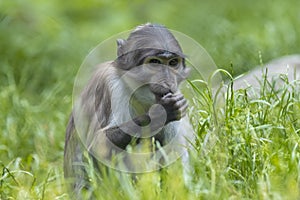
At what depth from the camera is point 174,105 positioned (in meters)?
5.76

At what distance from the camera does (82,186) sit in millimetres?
6195

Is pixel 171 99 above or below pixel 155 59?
below

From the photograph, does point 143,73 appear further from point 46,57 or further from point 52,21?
point 52,21

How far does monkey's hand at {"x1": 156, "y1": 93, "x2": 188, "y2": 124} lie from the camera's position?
18.8ft

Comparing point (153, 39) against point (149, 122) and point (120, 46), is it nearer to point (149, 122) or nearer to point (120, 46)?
point (120, 46)

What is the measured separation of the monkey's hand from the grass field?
180 millimetres

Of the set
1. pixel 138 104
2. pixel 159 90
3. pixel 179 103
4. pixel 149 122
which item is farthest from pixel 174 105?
pixel 138 104

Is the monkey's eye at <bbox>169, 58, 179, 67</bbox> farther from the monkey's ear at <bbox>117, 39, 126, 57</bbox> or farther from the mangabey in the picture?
the monkey's ear at <bbox>117, 39, 126, 57</bbox>

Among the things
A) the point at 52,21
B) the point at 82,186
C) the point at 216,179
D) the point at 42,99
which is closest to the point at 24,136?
the point at 42,99

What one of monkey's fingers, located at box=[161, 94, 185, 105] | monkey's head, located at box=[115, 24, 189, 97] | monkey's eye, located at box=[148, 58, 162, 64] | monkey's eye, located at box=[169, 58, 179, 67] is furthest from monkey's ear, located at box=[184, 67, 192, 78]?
monkey's fingers, located at box=[161, 94, 185, 105]

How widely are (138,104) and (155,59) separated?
0.35 metres

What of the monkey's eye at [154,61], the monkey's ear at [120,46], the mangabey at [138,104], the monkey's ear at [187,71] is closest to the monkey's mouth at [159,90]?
the mangabey at [138,104]

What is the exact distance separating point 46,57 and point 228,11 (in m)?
2.99

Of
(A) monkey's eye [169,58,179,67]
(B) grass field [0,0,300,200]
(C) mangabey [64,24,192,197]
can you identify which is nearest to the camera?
(B) grass field [0,0,300,200]
